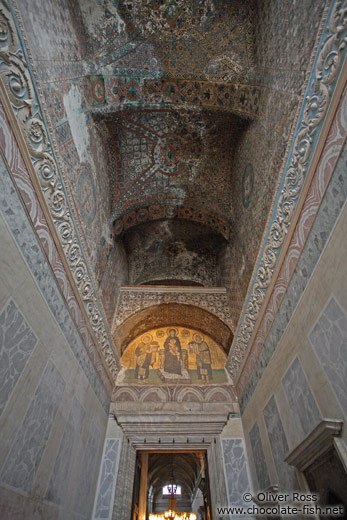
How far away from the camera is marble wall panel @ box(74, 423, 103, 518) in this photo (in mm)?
3719

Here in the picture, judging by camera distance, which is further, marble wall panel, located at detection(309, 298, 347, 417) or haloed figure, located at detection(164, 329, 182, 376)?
haloed figure, located at detection(164, 329, 182, 376)

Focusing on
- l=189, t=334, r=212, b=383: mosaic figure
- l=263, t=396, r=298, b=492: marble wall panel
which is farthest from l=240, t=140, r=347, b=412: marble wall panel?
l=189, t=334, r=212, b=383: mosaic figure

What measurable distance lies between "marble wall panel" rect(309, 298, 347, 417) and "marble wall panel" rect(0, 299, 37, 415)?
9.29 feet

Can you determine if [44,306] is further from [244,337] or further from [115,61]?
[115,61]

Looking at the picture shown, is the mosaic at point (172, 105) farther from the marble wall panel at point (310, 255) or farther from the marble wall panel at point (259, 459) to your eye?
the marble wall panel at point (259, 459)

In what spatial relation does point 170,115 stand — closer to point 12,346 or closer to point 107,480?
point 12,346

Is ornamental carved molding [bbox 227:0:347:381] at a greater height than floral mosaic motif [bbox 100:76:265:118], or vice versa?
floral mosaic motif [bbox 100:76:265:118]

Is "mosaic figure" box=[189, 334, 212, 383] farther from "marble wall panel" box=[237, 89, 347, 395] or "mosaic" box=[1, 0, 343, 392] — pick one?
"marble wall panel" box=[237, 89, 347, 395]

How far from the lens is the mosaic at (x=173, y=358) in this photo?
5.69m

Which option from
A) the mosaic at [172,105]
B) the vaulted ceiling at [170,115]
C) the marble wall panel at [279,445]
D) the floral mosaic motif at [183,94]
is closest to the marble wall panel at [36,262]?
the mosaic at [172,105]

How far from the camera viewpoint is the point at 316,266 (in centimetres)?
266

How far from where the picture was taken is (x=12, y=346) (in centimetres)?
244

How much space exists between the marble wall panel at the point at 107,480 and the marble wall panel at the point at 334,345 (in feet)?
13.1

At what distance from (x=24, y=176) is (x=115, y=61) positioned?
9.91ft
